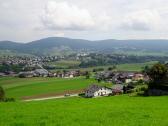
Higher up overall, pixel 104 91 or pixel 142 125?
pixel 142 125

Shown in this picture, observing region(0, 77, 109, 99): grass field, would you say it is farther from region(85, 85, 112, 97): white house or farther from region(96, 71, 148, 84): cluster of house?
region(96, 71, 148, 84): cluster of house

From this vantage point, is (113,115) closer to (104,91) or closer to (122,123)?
(122,123)

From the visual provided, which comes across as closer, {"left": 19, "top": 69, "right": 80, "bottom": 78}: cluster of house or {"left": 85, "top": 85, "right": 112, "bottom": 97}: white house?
{"left": 85, "top": 85, "right": 112, "bottom": 97}: white house

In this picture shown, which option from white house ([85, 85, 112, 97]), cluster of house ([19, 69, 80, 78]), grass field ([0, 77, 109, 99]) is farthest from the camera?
cluster of house ([19, 69, 80, 78])

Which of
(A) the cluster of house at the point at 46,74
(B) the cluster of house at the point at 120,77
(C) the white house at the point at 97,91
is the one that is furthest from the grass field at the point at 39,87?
(A) the cluster of house at the point at 46,74

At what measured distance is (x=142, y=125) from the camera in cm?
1659

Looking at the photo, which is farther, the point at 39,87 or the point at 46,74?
the point at 46,74

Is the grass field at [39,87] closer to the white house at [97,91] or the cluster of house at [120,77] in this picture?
the white house at [97,91]

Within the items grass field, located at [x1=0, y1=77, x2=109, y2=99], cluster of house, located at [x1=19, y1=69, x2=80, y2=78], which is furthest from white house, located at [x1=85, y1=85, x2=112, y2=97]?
cluster of house, located at [x1=19, y1=69, x2=80, y2=78]

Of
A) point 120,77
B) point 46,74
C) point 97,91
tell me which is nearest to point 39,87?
point 97,91

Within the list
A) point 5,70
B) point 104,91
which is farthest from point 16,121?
point 5,70

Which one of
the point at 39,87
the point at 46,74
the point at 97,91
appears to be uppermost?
the point at 97,91

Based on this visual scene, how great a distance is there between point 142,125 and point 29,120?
5.78m

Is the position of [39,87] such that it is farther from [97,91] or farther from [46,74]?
[46,74]
